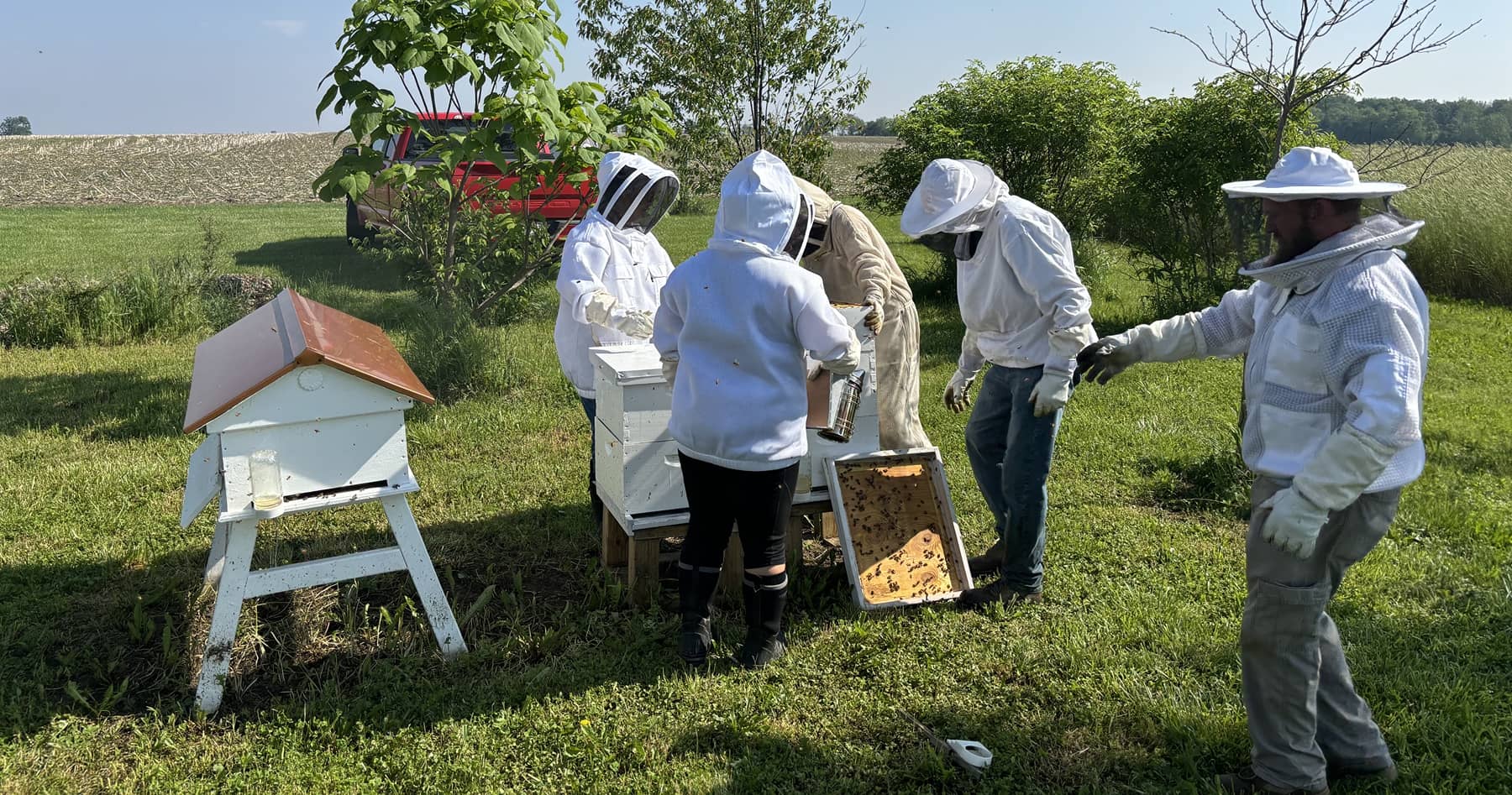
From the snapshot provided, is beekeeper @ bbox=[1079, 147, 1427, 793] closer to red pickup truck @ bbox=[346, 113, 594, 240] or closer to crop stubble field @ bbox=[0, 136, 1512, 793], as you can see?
crop stubble field @ bbox=[0, 136, 1512, 793]

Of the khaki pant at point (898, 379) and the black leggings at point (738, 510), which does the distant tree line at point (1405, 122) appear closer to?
the khaki pant at point (898, 379)

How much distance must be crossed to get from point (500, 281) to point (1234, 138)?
289 inches

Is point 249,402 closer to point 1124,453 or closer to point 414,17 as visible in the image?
point 414,17

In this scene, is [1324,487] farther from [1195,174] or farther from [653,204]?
[1195,174]

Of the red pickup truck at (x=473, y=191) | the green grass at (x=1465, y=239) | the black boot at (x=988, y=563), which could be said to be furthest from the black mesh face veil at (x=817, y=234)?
the green grass at (x=1465, y=239)

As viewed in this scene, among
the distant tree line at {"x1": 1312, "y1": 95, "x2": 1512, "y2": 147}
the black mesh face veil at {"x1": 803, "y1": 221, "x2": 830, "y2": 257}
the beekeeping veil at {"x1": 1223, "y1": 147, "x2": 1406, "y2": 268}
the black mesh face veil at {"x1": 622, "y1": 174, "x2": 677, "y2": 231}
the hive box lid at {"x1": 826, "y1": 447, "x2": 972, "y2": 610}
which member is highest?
the distant tree line at {"x1": 1312, "y1": 95, "x2": 1512, "y2": 147}

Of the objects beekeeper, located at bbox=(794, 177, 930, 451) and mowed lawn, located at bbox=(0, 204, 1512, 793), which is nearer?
mowed lawn, located at bbox=(0, 204, 1512, 793)

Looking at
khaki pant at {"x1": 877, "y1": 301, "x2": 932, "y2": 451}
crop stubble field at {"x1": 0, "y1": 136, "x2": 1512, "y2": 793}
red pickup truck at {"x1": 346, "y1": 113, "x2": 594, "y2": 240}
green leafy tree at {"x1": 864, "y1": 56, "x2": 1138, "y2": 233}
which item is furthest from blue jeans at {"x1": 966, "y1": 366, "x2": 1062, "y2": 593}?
green leafy tree at {"x1": 864, "y1": 56, "x2": 1138, "y2": 233}

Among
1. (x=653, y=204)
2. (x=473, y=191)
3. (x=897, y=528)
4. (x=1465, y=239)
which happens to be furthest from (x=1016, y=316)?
(x=1465, y=239)

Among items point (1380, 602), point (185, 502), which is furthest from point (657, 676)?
point (1380, 602)

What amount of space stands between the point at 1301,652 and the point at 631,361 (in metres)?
2.62

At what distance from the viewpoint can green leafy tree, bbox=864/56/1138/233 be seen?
11.1 metres

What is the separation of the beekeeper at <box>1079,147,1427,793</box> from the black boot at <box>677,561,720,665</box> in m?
1.86

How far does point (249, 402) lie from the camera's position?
3.35m
